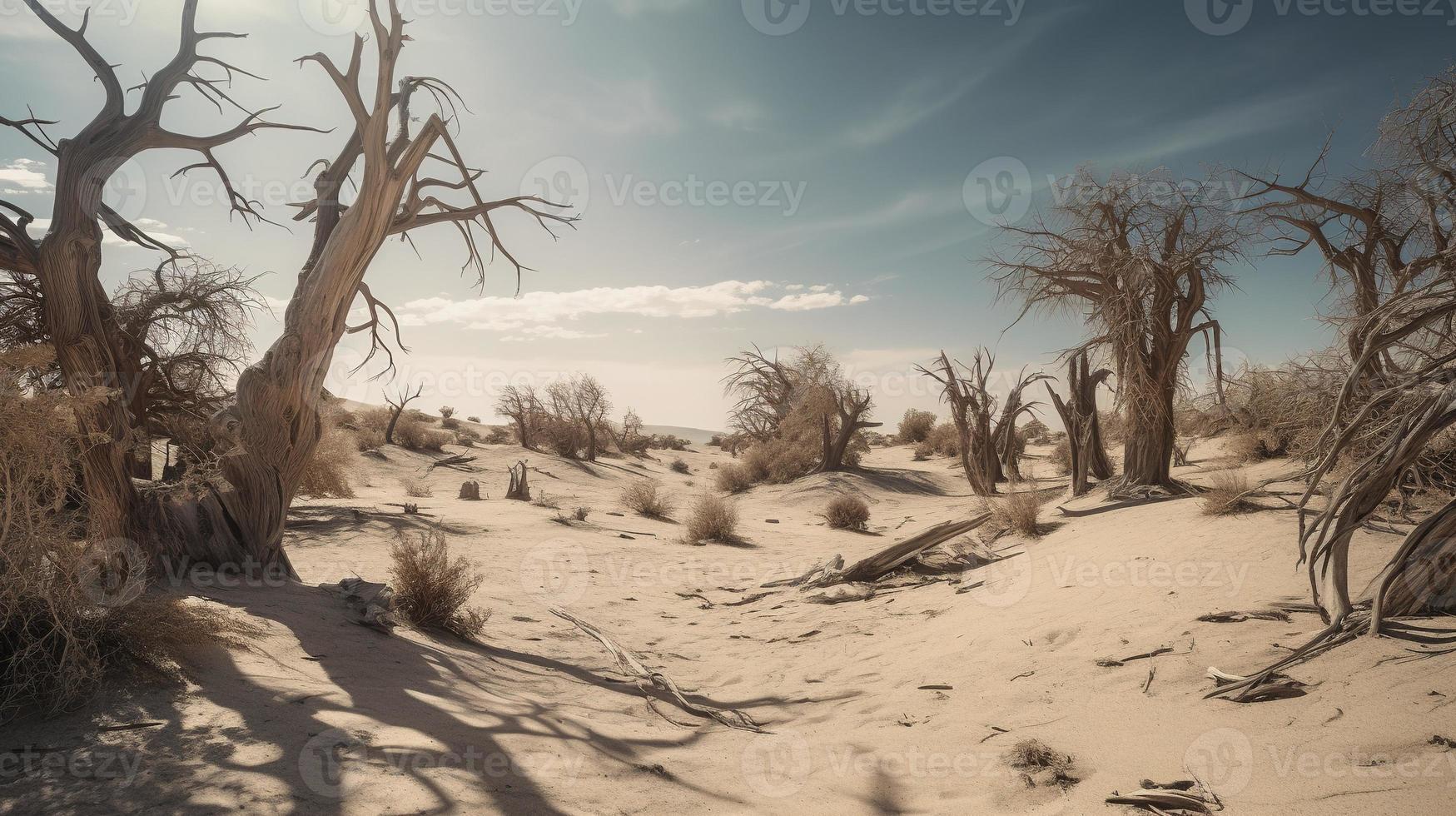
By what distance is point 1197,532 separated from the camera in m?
7.09

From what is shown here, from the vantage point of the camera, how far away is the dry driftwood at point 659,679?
4.71 meters

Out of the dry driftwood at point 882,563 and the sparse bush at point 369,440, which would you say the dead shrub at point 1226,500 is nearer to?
the dry driftwood at point 882,563

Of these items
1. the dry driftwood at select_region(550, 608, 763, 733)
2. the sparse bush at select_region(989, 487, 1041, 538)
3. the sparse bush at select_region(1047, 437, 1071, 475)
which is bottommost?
the dry driftwood at select_region(550, 608, 763, 733)

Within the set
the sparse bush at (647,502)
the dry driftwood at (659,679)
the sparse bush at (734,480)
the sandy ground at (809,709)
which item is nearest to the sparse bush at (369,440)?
the sparse bush at (647,502)

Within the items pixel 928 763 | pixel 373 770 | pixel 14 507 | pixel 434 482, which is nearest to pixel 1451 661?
pixel 928 763

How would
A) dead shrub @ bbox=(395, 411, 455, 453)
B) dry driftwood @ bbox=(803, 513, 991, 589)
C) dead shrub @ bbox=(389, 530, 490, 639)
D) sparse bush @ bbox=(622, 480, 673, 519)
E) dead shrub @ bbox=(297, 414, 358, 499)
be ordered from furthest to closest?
dead shrub @ bbox=(395, 411, 455, 453) < sparse bush @ bbox=(622, 480, 673, 519) < dead shrub @ bbox=(297, 414, 358, 499) < dry driftwood @ bbox=(803, 513, 991, 589) < dead shrub @ bbox=(389, 530, 490, 639)

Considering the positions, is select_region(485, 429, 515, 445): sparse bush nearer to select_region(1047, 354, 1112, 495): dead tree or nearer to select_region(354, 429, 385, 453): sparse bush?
→ select_region(354, 429, 385, 453): sparse bush

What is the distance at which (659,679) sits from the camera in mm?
5516

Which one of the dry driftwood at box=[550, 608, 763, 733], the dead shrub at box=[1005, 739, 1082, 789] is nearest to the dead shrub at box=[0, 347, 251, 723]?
the dry driftwood at box=[550, 608, 763, 733]

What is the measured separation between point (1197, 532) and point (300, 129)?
395 inches

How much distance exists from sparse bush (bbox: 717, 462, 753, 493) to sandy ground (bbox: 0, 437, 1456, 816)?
1493 centimetres

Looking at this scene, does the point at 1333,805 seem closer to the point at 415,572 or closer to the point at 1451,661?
the point at 1451,661

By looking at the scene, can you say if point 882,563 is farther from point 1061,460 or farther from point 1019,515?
point 1061,460

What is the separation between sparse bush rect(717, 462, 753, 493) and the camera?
23.5 metres
